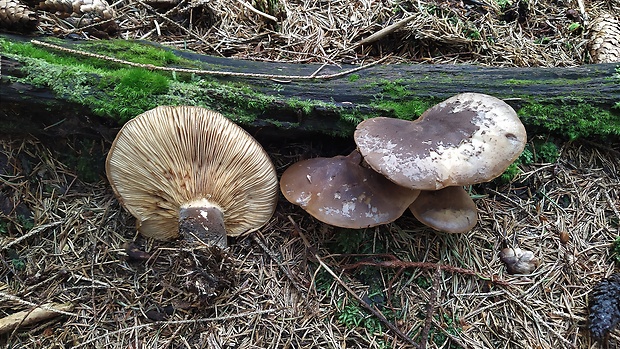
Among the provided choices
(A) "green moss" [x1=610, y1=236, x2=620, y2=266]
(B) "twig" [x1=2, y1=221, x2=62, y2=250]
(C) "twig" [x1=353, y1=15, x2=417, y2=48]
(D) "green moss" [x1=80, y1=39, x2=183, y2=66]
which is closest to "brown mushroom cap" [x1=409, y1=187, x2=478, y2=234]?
(A) "green moss" [x1=610, y1=236, x2=620, y2=266]

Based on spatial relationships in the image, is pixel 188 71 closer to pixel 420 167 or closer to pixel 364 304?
pixel 420 167

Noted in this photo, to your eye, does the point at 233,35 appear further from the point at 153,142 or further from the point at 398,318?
the point at 398,318

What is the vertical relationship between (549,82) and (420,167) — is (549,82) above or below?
above

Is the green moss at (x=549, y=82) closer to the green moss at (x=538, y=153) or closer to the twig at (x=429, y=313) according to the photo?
the green moss at (x=538, y=153)

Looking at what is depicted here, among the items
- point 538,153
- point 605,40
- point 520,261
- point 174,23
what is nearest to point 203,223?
point 174,23

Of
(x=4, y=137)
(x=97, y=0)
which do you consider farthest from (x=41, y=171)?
(x=97, y=0)

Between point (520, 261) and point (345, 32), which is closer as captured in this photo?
point (520, 261)
